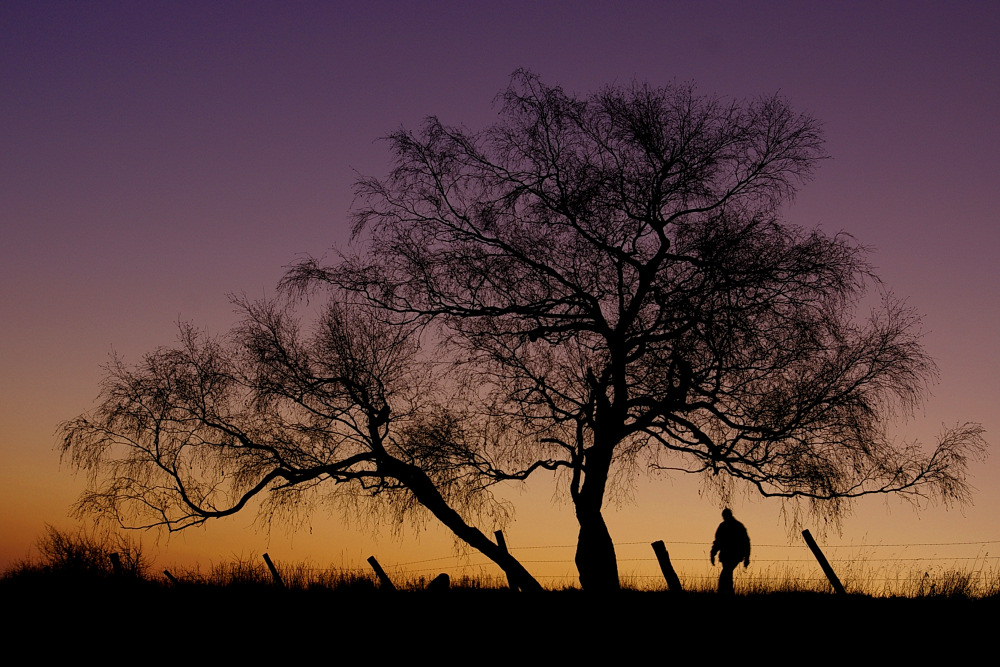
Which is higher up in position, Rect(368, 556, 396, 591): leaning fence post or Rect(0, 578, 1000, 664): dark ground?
Rect(368, 556, 396, 591): leaning fence post

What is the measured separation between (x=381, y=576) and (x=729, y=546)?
22.0ft

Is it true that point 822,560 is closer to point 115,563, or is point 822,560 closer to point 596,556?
point 596,556

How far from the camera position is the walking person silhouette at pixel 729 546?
56.6 feet

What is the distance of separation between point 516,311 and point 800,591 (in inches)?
297

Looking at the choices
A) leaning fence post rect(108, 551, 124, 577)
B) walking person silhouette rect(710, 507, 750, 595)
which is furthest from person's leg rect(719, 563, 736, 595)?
leaning fence post rect(108, 551, 124, 577)

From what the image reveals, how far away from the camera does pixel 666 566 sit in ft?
49.6

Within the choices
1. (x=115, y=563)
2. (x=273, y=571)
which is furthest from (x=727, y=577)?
(x=115, y=563)

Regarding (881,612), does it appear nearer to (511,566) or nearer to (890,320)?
(890,320)

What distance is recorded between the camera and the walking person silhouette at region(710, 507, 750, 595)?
56.6 ft

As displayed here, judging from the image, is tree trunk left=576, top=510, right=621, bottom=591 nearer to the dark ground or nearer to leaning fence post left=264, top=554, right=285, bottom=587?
the dark ground

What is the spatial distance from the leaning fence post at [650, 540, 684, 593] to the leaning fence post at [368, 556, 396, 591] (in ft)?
16.9

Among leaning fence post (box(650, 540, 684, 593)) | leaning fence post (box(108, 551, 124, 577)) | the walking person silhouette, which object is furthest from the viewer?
leaning fence post (box(108, 551, 124, 577))

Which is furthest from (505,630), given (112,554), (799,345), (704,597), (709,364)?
(112,554)

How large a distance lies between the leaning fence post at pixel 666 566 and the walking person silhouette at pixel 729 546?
2.50 m
